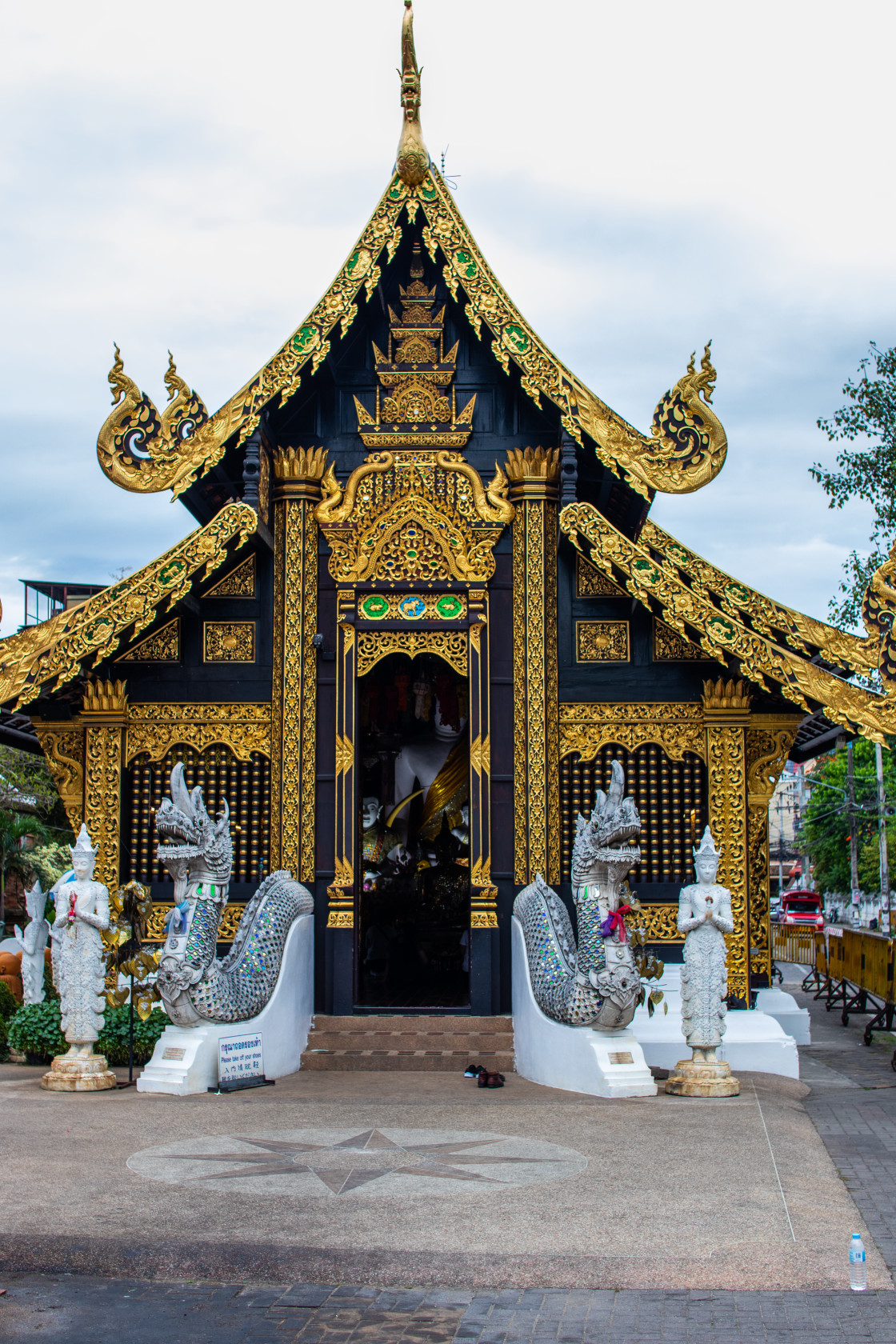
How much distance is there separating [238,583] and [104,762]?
6.08ft

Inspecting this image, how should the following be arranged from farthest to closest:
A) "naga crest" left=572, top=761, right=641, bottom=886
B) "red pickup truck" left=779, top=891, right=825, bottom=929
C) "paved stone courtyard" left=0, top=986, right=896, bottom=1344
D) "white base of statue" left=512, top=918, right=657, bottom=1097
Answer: "red pickup truck" left=779, top=891, right=825, bottom=929
"naga crest" left=572, top=761, right=641, bottom=886
"white base of statue" left=512, top=918, right=657, bottom=1097
"paved stone courtyard" left=0, top=986, right=896, bottom=1344

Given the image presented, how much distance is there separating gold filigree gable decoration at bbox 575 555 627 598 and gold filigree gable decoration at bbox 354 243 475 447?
147cm

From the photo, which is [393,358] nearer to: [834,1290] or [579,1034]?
[579,1034]

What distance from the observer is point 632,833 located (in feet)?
27.7

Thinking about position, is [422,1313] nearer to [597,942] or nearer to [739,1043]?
[597,942]

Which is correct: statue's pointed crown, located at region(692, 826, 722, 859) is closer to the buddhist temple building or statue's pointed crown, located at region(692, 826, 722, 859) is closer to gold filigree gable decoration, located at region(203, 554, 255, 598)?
the buddhist temple building

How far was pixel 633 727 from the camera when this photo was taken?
1023 centimetres

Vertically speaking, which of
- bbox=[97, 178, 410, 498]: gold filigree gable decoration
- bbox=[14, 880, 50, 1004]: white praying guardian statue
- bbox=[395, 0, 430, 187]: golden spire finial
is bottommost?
bbox=[14, 880, 50, 1004]: white praying guardian statue

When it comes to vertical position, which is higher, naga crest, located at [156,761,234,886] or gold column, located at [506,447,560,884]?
gold column, located at [506,447,560,884]

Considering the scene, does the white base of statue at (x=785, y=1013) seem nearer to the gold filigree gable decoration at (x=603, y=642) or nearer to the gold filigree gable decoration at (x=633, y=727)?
the gold filigree gable decoration at (x=633, y=727)

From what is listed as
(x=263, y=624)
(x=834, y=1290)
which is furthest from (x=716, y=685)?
(x=834, y=1290)

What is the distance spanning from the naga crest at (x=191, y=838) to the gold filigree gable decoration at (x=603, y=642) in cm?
329

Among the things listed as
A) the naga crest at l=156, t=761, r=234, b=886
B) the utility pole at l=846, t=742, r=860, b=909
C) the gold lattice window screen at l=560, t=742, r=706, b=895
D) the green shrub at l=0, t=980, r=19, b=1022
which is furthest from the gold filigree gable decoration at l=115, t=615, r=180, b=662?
the utility pole at l=846, t=742, r=860, b=909

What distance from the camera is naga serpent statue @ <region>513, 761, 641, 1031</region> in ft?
26.9
